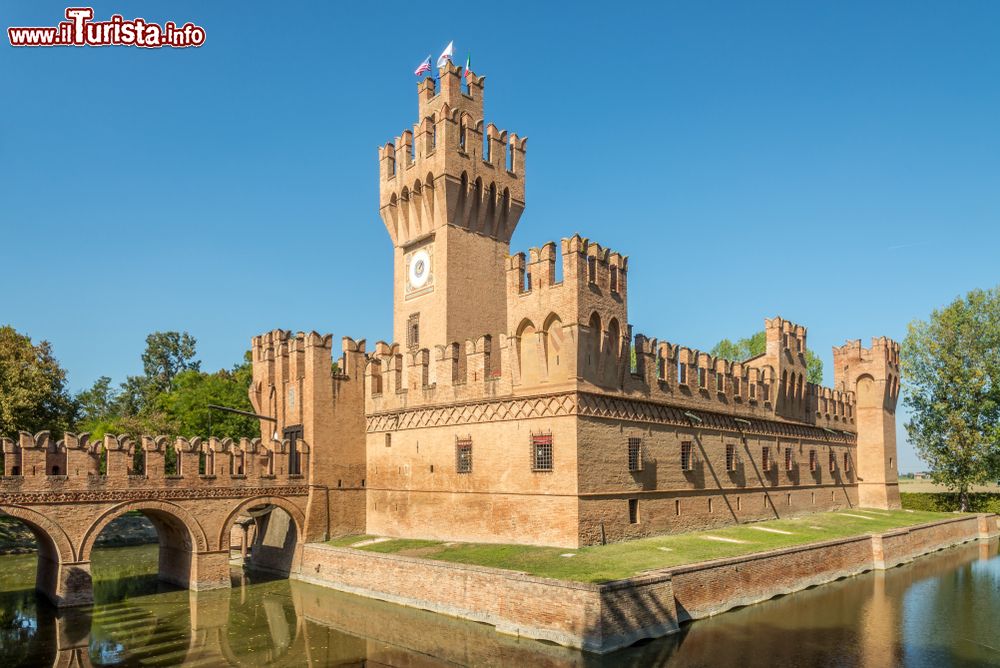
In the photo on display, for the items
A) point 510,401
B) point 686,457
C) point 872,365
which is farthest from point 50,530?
point 872,365

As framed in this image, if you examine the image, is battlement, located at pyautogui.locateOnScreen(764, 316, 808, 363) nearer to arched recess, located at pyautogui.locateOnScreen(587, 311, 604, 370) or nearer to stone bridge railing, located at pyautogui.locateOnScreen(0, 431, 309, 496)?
arched recess, located at pyautogui.locateOnScreen(587, 311, 604, 370)

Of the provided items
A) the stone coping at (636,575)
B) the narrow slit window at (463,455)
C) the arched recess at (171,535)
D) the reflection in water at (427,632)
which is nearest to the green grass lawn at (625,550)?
the stone coping at (636,575)

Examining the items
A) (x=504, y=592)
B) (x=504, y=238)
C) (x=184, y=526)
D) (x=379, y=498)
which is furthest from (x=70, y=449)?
(x=504, y=238)

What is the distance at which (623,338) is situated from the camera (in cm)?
2802

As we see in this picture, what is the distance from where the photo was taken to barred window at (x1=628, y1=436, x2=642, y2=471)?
28297mm

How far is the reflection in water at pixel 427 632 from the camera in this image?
773 inches

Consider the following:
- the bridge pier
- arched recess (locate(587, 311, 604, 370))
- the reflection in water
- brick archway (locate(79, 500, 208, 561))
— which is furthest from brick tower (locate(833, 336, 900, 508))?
the bridge pier

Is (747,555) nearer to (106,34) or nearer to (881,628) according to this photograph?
(881,628)

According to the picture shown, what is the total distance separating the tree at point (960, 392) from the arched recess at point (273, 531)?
41609mm

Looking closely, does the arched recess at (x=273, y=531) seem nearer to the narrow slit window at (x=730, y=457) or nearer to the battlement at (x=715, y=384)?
the battlement at (x=715, y=384)

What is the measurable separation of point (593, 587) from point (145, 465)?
18.1 meters

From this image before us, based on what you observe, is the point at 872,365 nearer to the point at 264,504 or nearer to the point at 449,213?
the point at 449,213

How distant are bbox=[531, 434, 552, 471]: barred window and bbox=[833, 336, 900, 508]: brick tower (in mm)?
29520

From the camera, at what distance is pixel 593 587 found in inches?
770
